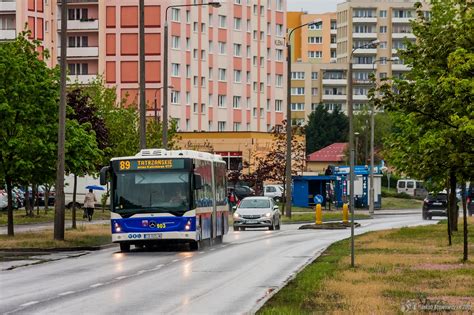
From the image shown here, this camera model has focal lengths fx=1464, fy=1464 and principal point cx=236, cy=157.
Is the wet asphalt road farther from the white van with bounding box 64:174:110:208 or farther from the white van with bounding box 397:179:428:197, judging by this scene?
the white van with bounding box 397:179:428:197

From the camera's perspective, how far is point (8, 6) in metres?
128

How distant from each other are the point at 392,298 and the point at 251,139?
10857 centimetres

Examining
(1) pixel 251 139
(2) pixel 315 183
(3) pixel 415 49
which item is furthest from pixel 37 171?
(1) pixel 251 139

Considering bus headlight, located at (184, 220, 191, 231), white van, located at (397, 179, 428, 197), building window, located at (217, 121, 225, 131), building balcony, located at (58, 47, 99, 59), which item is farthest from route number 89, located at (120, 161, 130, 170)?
building window, located at (217, 121, 225, 131)

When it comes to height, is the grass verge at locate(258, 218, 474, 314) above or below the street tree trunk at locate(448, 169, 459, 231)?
below

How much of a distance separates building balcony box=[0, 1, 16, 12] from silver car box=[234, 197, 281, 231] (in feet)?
228

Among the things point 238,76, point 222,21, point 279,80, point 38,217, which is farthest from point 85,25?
point 38,217

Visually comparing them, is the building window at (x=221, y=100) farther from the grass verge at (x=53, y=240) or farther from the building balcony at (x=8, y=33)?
the grass verge at (x=53, y=240)

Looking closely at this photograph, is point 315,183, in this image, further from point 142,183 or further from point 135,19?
point 142,183

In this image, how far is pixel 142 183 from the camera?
4125 centimetres

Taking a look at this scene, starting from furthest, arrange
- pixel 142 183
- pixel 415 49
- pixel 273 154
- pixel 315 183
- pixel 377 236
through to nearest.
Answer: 1. pixel 315 183
2. pixel 273 154
3. pixel 377 236
4. pixel 415 49
5. pixel 142 183

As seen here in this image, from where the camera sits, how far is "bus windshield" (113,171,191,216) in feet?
135

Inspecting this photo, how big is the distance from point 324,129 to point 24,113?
13512 cm

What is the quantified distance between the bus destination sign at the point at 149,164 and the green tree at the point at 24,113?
4017 mm
